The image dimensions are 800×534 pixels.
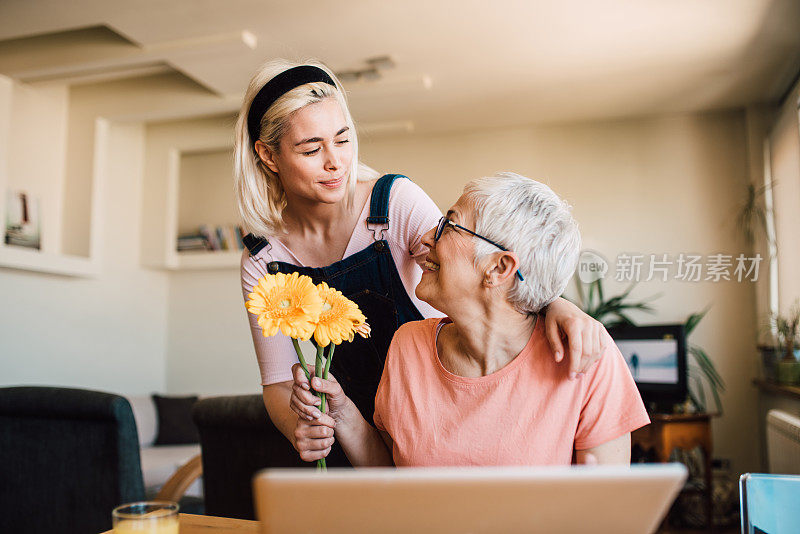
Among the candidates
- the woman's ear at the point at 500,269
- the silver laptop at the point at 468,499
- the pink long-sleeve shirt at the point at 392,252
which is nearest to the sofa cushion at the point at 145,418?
the pink long-sleeve shirt at the point at 392,252

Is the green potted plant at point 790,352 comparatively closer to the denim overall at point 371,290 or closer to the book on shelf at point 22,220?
the denim overall at point 371,290

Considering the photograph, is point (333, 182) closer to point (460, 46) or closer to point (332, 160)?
point (332, 160)

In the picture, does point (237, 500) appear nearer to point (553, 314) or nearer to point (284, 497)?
point (553, 314)

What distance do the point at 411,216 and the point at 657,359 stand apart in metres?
3.55

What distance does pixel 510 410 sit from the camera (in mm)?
1265

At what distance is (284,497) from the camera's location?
0.63m

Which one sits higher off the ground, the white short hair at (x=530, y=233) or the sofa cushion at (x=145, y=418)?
the white short hair at (x=530, y=233)

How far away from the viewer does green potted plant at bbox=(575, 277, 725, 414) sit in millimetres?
4982

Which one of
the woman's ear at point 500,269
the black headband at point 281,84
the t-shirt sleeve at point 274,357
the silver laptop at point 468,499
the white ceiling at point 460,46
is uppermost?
the white ceiling at point 460,46

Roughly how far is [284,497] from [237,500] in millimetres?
1394

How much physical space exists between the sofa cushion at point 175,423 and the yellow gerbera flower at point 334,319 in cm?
451

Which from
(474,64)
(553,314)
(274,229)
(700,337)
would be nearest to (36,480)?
(274,229)

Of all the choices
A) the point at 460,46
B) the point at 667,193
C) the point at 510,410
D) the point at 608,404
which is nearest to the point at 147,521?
the point at 510,410

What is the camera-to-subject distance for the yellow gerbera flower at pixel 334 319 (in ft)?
3.28
